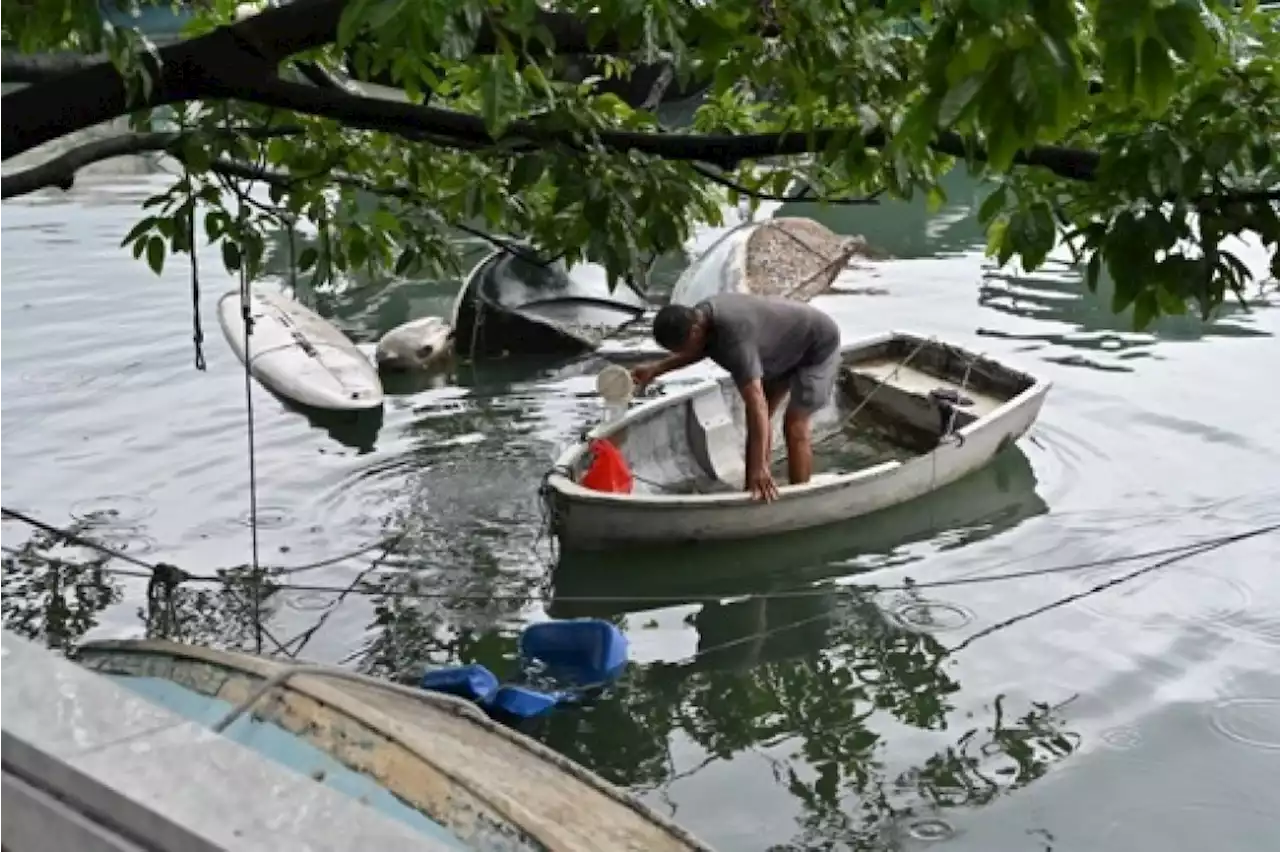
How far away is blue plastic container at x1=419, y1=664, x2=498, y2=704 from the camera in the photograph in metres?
6.90

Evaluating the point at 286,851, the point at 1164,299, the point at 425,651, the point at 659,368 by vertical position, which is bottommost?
the point at 425,651

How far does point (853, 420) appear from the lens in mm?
11648

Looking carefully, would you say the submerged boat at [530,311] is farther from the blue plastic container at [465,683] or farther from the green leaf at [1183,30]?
the green leaf at [1183,30]

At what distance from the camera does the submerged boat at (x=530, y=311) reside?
14.4 metres

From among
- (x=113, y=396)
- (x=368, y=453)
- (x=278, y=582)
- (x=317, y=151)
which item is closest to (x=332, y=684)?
(x=317, y=151)

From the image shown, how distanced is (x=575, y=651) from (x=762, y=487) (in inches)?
72.3

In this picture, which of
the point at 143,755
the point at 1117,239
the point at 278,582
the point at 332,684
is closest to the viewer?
the point at 143,755

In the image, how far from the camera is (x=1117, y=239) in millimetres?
3521

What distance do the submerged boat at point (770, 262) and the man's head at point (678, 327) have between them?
245 inches

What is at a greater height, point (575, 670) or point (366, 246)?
point (366, 246)

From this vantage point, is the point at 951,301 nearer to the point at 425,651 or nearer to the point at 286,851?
the point at 425,651

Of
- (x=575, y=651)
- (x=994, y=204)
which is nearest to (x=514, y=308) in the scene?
(x=575, y=651)

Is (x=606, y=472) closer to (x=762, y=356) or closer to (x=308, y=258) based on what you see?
(x=762, y=356)

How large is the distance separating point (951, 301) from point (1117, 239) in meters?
14.0
